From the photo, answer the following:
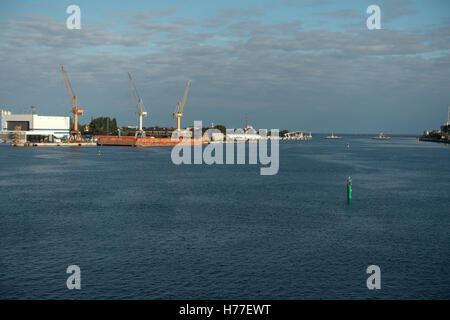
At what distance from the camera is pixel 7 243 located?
3866 cm

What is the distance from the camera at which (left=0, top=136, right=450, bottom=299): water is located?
2948cm

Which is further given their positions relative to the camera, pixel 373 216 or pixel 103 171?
pixel 103 171

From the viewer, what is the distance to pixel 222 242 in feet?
131

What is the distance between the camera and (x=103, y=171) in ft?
345

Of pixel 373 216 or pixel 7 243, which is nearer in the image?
pixel 7 243

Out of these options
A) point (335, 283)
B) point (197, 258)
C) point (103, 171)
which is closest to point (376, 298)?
point (335, 283)

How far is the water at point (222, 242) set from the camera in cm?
2948

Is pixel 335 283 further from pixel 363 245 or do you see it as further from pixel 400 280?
pixel 363 245

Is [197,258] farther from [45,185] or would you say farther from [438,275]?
[45,185]

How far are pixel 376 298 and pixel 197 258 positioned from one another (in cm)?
1367
